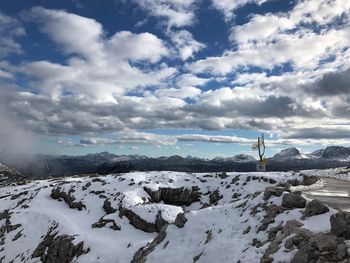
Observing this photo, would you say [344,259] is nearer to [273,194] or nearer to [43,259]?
[273,194]

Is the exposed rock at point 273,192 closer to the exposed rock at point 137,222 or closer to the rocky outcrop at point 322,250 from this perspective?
the rocky outcrop at point 322,250

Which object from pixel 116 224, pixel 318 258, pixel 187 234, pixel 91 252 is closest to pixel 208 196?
pixel 116 224

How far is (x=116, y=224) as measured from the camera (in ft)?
141

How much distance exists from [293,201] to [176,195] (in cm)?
3751

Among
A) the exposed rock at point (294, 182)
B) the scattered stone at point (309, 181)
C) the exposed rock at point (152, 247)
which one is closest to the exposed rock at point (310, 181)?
the scattered stone at point (309, 181)

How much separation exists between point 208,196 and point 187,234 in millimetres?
31883

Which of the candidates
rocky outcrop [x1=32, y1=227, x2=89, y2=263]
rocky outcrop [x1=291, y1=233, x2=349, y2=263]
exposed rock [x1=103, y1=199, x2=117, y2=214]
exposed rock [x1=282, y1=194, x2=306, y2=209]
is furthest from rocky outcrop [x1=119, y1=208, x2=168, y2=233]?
rocky outcrop [x1=291, y1=233, x2=349, y2=263]

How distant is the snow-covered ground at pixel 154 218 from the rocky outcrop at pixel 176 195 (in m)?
0.15

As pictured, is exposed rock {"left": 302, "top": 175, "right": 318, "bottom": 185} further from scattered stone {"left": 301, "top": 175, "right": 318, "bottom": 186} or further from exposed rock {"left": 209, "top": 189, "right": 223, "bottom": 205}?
exposed rock {"left": 209, "top": 189, "right": 223, "bottom": 205}

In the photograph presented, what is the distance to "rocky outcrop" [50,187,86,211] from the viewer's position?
5462cm

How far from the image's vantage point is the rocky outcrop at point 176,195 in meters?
55.8

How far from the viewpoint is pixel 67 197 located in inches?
2329

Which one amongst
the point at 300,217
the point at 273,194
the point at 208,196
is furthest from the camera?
the point at 208,196

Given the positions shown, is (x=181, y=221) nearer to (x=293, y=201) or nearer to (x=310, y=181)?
(x=293, y=201)
